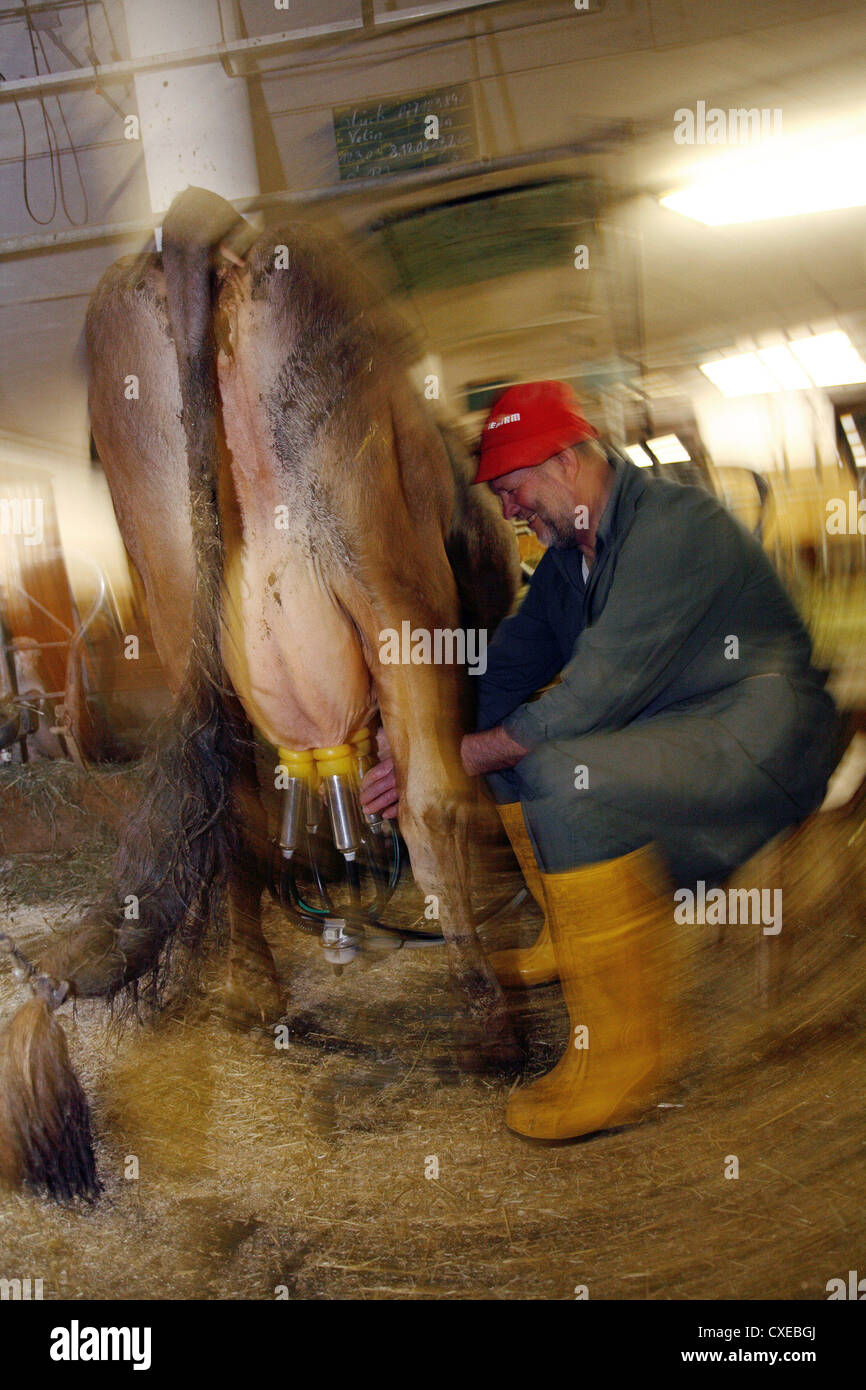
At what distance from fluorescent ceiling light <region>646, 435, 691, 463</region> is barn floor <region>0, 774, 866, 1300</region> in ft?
2.53

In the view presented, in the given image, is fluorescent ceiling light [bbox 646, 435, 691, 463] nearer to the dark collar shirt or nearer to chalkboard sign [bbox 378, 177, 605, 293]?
the dark collar shirt

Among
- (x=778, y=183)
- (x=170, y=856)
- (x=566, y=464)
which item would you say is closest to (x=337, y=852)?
(x=170, y=856)

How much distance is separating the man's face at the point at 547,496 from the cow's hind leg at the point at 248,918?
0.71 m

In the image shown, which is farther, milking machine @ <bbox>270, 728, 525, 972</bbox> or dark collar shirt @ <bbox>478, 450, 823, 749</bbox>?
milking machine @ <bbox>270, 728, 525, 972</bbox>

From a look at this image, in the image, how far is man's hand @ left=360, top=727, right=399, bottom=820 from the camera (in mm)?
1638

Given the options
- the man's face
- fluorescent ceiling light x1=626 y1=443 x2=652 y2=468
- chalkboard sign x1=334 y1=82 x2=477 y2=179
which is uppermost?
chalkboard sign x1=334 y1=82 x2=477 y2=179

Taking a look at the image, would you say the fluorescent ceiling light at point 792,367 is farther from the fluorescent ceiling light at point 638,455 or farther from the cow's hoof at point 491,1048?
the cow's hoof at point 491,1048

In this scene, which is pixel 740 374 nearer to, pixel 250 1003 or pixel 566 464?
pixel 566 464

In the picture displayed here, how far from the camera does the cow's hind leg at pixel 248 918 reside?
1.73m

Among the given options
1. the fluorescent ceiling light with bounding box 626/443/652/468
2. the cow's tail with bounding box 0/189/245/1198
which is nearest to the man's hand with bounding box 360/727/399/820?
the cow's tail with bounding box 0/189/245/1198

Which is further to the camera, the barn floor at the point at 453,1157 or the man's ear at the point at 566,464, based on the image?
the man's ear at the point at 566,464

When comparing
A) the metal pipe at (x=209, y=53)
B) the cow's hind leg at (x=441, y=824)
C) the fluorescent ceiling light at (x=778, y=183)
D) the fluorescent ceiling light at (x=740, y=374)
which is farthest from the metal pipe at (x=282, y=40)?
the cow's hind leg at (x=441, y=824)

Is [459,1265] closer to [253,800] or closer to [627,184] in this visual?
[253,800]
